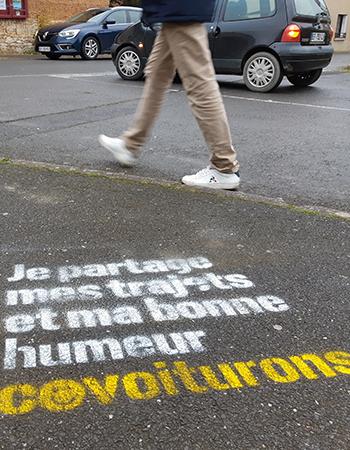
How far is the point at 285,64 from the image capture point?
9430mm

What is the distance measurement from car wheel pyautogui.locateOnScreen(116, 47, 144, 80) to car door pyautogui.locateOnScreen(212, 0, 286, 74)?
1.61 metres

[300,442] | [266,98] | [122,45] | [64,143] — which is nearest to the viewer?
[300,442]

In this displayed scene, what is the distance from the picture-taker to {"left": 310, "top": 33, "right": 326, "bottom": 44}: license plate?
9561 mm

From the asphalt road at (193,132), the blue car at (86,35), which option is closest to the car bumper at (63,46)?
the blue car at (86,35)

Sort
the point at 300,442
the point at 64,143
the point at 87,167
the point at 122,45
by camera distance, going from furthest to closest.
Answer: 1. the point at 122,45
2. the point at 64,143
3. the point at 87,167
4. the point at 300,442

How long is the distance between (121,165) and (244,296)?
2247 millimetres

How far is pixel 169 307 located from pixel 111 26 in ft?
56.3

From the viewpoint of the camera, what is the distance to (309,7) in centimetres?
958

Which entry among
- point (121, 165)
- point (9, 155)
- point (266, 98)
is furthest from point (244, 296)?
point (266, 98)

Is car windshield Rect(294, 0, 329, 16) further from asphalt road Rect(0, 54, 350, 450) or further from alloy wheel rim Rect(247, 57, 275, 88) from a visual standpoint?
asphalt road Rect(0, 54, 350, 450)

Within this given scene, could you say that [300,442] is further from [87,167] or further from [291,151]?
[291,151]

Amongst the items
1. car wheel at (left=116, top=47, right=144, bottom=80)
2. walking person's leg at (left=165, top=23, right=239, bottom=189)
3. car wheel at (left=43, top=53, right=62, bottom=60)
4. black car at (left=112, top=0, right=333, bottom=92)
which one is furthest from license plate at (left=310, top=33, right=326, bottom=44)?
car wheel at (left=43, top=53, right=62, bottom=60)

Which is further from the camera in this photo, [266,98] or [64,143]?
[266,98]

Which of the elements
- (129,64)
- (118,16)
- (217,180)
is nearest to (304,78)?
(129,64)
